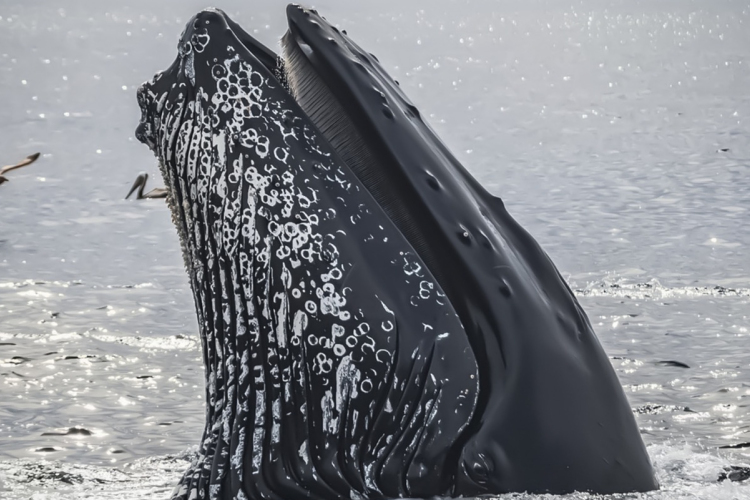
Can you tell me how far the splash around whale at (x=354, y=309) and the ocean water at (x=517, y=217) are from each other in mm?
296

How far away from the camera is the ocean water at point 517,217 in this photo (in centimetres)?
462

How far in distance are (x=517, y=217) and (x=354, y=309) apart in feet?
26.5

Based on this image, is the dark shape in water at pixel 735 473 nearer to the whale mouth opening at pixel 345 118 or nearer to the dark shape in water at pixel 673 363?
the whale mouth opening at pixel 345 118

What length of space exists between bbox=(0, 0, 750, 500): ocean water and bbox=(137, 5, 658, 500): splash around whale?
30cm

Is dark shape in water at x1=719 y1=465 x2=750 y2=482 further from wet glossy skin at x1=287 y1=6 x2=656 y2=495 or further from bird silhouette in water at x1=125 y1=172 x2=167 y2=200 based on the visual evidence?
bird silhouette in water at x1=125 y1=172 x2=167 y2=200

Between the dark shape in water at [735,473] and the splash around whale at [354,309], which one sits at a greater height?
the splash around whale at [354,309]

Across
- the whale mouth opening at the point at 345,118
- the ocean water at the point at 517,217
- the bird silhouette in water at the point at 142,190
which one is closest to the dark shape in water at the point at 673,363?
the ocean water at the point at 517,217

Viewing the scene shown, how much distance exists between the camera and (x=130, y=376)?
19.1ft

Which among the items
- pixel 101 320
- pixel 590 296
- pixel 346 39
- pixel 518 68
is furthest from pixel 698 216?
pixel 518 68

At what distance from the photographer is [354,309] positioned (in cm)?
308

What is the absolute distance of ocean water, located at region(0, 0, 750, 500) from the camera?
462 cm

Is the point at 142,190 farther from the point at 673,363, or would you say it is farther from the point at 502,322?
the point at 502,322

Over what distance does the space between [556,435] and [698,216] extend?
823cm

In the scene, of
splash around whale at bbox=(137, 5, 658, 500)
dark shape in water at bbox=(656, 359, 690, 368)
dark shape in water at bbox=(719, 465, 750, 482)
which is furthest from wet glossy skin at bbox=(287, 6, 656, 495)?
dark shape in water at bbox=(656, 359, 690, 368)
